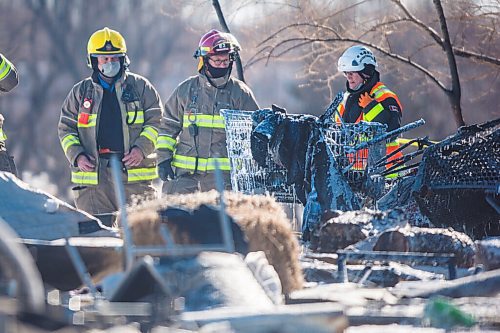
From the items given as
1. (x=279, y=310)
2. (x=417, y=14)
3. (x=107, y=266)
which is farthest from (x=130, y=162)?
(x=279, y=310)

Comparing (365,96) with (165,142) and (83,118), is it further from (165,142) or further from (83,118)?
(83,118)

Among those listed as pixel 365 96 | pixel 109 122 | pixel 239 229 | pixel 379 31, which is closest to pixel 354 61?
pixel 365 96

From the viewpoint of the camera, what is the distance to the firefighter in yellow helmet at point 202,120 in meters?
12.7

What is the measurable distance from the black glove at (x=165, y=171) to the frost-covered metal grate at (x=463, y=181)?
8.35ft

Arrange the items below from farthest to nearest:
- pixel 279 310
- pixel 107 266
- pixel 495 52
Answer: pixel 495 52
pixel 107 266
pixel 279 310

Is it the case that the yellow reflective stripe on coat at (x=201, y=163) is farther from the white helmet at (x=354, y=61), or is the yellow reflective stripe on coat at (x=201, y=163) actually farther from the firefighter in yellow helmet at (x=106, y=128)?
the white helmet at (x=354, y=61)

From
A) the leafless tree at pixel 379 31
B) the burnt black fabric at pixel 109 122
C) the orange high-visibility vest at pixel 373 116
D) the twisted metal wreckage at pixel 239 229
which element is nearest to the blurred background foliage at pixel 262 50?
the leafless tree at pixel 379 31

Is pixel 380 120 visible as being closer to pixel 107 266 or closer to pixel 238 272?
pixel 107 266

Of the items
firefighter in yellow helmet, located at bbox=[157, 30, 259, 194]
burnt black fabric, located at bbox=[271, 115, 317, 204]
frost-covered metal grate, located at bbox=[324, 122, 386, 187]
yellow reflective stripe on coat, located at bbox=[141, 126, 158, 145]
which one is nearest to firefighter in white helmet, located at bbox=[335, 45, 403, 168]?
frost-covered metal grate, located at bbox=[324, 122, 386, 187]

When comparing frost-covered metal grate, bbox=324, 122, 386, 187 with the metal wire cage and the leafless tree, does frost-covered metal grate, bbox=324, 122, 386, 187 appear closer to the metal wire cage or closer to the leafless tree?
the metal wire cage

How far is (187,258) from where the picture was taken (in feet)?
22.0

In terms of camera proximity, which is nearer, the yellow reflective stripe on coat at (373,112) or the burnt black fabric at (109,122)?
the yellow reflective stripe on coat at (373,112)

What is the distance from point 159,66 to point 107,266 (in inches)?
1984

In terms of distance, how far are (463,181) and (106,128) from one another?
11.2 ft
